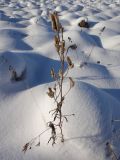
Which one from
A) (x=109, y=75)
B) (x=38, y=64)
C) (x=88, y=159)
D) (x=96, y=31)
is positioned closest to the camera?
(x=88, y=159)

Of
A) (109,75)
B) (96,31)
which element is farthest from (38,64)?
(96,31)

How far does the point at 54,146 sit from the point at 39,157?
0.08 meters

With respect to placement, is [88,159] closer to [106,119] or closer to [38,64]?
[106,119]

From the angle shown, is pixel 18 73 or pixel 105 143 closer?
pixel 105 143

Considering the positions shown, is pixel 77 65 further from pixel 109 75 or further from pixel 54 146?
pixel 54 146

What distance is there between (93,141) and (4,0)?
6121 millimetres

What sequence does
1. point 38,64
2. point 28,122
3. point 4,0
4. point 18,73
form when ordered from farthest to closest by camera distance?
point 4,0, point 38,64, point 18,73, point 28,122

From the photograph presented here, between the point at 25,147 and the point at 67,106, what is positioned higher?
the point at 67,106

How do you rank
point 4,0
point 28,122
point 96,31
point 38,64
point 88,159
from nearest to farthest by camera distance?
point 88,159 < point 28,122 < point 38,64 < point 96,31 < point 4,0

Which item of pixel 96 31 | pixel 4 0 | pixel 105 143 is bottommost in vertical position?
pixel 4 0

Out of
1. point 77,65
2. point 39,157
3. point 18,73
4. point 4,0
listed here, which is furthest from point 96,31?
point 4,0

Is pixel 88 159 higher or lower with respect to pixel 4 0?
higher

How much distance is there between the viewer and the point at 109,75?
2104 mm

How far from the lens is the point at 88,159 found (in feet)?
4.39
